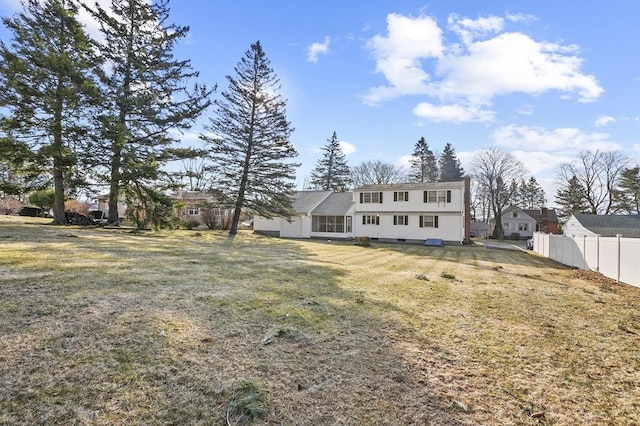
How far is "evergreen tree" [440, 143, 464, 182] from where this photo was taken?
54.8m

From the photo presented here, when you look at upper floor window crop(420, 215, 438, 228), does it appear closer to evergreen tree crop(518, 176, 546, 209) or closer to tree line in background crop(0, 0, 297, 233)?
tree line in background crop(0, 0, 297, 233)

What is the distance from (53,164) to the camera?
16344mm

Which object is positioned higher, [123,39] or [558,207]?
[123,39]

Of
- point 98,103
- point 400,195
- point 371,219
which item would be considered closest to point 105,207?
point 98,103

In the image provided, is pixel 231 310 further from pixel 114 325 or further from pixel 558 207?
pixel 558 207

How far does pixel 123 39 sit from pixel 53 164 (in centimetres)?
773

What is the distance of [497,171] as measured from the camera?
4600 centimetres

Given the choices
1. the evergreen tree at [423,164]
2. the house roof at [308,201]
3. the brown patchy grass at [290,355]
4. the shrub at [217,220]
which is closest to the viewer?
the brown patchy grass at [290,355]

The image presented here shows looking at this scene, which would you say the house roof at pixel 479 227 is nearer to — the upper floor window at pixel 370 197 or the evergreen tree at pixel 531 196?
the evergreen tree at pixel 531 196

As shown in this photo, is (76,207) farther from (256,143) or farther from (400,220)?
(400,220)

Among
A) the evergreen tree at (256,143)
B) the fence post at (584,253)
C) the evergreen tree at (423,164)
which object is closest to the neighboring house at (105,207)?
the evergreen tree at (256,143)

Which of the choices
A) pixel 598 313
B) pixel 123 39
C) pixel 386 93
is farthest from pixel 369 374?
pixel 123 39

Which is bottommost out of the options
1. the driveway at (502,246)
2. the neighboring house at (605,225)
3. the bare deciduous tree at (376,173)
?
the driveway at (502,246)

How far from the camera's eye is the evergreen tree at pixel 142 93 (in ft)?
55.1
